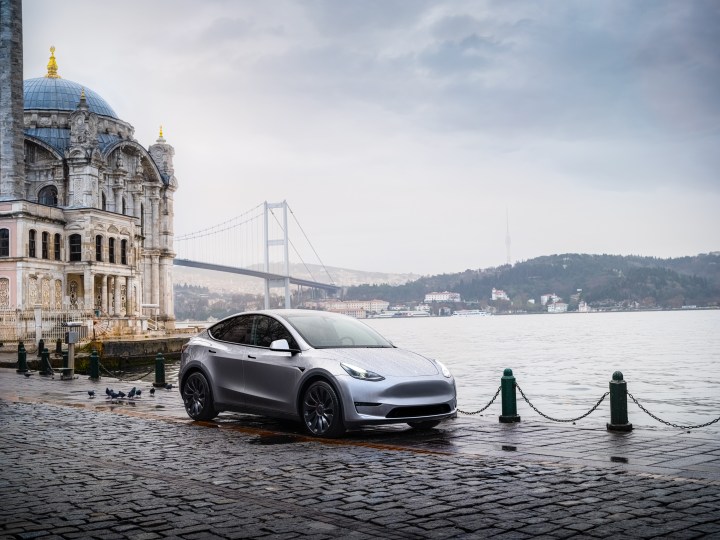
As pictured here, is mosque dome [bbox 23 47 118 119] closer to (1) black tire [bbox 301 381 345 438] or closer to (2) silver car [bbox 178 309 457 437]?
(2) silver car [bbox 178 309 457 437]

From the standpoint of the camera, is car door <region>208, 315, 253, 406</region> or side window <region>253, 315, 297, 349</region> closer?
side window <region>253, 315, 297, 349</region>

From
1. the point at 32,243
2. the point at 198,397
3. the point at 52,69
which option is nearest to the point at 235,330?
the point at 198,397

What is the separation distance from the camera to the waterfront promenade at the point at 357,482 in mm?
5617

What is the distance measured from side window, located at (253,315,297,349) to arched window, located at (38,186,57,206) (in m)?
55.7

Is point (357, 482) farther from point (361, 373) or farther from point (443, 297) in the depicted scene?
point (443, 297)

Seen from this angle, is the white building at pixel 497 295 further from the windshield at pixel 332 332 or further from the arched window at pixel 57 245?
the windshield at pixel 332 332

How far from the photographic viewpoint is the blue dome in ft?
226

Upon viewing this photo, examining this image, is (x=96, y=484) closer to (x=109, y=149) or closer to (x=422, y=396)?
(x=422, y=396)

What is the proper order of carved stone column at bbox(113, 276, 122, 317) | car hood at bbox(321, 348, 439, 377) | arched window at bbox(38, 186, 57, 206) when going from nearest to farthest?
1. car hood at bbox(321, 348, 439, 377)
2. carved stone column at bbox(113, 276, 122, 317)
3. arched window at bbox(38, 186, 57, 206)

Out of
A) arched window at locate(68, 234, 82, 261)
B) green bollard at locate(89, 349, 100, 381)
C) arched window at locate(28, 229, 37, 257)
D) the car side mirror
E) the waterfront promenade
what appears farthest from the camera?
arched window at locate(68, 234, 82, 261)

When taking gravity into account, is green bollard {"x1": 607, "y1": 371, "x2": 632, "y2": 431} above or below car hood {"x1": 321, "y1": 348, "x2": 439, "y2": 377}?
below

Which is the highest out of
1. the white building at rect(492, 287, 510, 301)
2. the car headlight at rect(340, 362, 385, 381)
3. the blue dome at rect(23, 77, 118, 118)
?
the blue dome at rect(23, 77, 118, 118)

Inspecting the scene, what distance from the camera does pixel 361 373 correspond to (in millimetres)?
9922

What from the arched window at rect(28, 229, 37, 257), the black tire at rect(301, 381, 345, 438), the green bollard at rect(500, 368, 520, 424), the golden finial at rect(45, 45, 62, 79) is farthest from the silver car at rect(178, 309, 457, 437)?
the golden finial at rect(45, 45, 62, 79)
